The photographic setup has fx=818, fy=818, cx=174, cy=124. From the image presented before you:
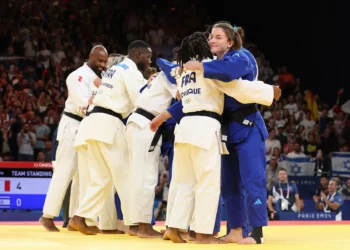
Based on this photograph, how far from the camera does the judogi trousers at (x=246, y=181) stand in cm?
702

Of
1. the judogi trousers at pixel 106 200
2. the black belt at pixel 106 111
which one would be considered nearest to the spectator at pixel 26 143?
the judogi trousers at pixel 106 200

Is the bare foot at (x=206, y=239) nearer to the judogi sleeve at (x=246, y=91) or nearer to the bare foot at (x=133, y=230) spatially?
the judogi sleeve at (x=246, y=91)

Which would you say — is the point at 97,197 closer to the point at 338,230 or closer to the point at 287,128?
the point at 338,230

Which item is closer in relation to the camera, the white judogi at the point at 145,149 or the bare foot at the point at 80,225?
the white judogi at the point at 145,149

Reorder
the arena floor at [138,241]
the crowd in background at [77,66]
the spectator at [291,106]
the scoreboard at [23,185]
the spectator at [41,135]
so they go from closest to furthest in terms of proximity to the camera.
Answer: the arena floor at [138,241]
the scoreboard at [23,185]
the spectator at [41,135]
the crowd in background at [77,66]
the spectator at [291,106]

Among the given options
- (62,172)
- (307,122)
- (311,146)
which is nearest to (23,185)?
(62,172)

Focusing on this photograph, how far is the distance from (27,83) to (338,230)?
9892 mm

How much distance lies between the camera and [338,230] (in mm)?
9156

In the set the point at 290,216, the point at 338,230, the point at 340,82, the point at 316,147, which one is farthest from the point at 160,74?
the point at 340,82

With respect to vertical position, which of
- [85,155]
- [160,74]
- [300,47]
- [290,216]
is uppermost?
[300,47]

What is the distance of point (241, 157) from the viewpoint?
7125 millimetres

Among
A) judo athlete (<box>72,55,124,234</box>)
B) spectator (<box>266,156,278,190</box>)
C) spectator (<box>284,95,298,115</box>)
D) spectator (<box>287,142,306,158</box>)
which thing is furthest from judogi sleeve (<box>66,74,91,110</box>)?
spectator (<box>284,95,298,115</box>)

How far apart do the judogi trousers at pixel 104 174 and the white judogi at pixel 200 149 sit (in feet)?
3.40

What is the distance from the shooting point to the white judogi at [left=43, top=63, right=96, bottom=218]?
29.4 feet
